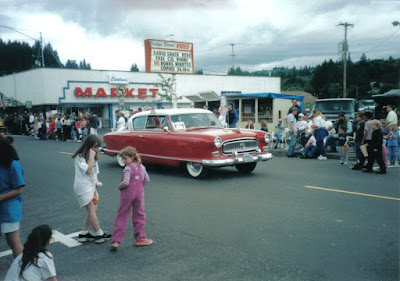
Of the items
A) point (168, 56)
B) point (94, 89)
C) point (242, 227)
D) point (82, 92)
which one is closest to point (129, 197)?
point (242, 227)

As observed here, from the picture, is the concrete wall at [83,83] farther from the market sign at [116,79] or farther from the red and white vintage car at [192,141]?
the red and white vintage car at [192,141]

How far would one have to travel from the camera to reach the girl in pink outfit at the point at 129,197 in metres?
4.63

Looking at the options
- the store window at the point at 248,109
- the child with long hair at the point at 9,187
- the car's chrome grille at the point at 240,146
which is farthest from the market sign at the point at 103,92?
the child with long hair at the point at 9,187

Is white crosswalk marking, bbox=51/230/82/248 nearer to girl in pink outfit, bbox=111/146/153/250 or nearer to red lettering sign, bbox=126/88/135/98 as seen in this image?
girl in pink outfit, bbox=111/146/153/250

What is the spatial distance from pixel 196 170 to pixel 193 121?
1.60 meters

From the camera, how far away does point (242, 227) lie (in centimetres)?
535

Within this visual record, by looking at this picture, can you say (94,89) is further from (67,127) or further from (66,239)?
(66,239)

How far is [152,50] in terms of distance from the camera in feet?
89.9

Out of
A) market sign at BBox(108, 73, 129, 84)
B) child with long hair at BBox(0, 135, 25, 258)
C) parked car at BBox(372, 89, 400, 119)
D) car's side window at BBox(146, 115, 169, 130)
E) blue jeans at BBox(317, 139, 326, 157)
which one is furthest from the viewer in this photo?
market sign at BBox(108, 73, 129, 84)

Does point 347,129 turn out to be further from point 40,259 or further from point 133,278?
point 40,259

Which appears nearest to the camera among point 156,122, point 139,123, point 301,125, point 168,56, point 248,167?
point 248,167

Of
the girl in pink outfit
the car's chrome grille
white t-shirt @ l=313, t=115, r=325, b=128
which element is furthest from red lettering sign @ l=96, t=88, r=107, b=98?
the girl in pink outfit

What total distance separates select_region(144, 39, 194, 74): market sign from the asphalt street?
1919 centimetres

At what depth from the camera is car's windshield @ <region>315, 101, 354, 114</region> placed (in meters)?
18.2
